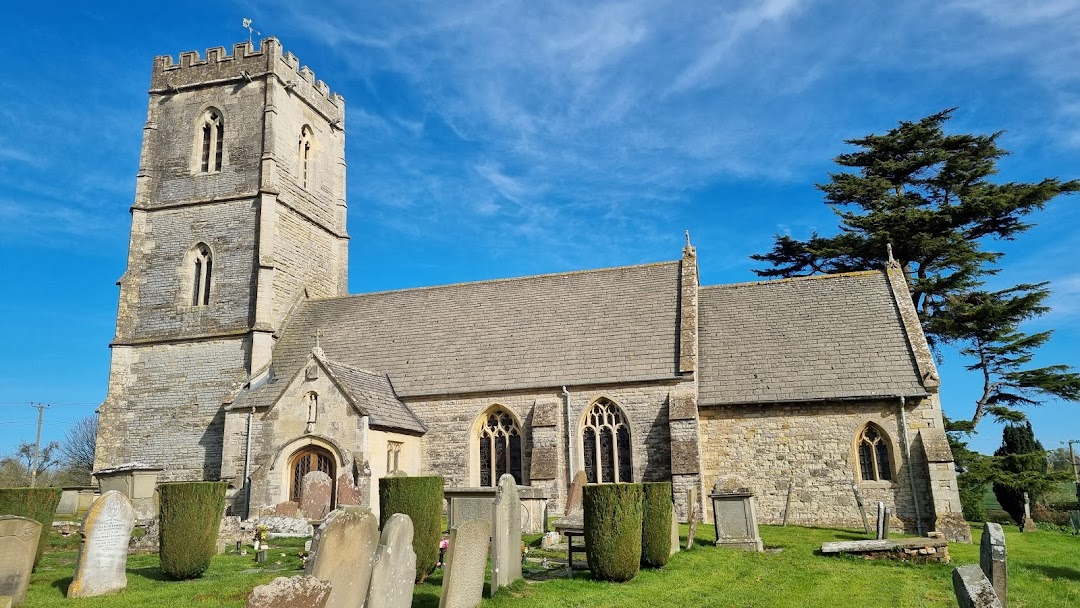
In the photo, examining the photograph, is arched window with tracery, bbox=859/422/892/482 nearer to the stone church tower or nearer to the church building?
the church building

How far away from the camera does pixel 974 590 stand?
629cm

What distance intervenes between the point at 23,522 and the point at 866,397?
1865cm

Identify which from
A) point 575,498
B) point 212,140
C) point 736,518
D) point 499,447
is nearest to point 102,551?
point 575,498

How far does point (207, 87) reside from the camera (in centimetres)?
2902

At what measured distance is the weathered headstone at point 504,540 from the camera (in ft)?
35.3

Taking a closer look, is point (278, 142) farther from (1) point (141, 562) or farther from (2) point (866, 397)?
(2) point (866, 397)

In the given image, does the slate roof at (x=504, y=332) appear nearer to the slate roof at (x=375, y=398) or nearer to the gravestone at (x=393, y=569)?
the slate roof at (x=375, y=398)

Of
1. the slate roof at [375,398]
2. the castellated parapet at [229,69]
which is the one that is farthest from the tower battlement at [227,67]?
the slate roof at [375,398]

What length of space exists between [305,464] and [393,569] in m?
13.7

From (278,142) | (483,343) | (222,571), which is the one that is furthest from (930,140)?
(222,571)

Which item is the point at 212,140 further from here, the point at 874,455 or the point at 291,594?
the point at 291,594

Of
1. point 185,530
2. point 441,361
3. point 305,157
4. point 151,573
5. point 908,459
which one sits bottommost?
point 151,573

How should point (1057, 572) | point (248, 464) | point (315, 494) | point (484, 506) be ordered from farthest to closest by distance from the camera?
point (248, 464), point (315, 494), point (484, 506), point (1057, 572)

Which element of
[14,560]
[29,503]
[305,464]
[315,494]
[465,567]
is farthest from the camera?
[305,464]
